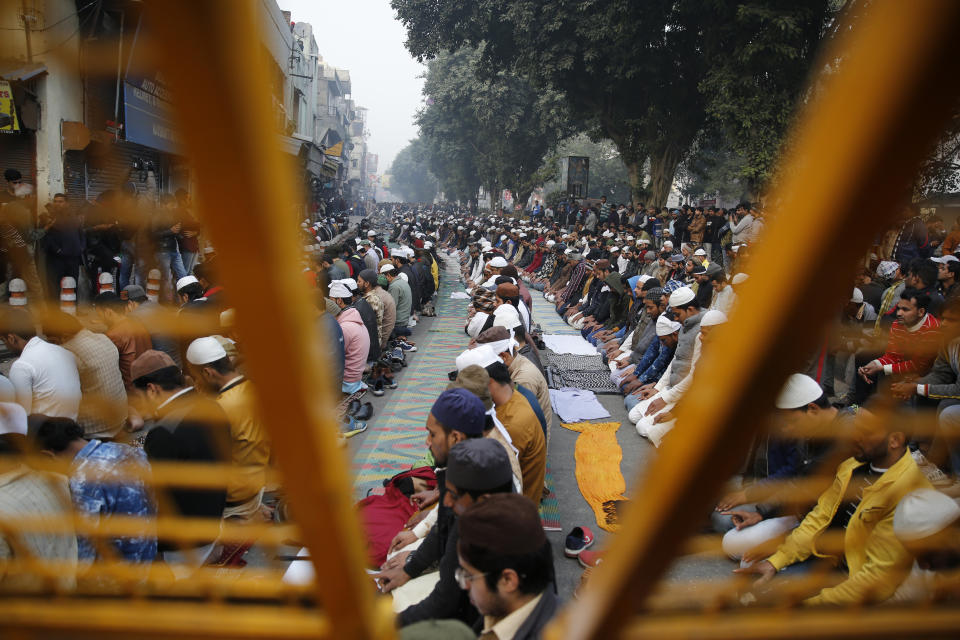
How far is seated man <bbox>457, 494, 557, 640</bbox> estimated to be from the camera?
63.8 inches

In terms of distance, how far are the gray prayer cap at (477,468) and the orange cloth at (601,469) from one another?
1.55 meters

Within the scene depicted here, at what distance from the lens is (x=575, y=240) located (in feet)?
47.2

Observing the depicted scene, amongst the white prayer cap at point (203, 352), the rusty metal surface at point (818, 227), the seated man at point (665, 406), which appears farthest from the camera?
the seated man at point (665, 406)

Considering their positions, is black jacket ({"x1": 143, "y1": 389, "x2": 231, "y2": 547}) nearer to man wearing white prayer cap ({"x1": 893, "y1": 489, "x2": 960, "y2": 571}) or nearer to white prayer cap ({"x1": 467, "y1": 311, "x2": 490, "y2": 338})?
man wearing white prayer cap ({"x1": 893, "y1": 489, "x2": 960, "y2": 571})

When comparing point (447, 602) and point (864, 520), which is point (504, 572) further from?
point (864, 520)

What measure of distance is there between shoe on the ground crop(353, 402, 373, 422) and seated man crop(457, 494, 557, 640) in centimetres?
371

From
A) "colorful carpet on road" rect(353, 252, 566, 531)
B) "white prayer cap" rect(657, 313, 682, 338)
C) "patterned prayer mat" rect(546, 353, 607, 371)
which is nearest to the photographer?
"colorful carpet on road" rect(353, 252, 566, 531)

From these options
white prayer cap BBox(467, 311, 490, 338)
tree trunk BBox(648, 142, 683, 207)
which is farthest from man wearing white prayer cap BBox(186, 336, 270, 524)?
tree trunk BBox(648, 142, 683, 207)

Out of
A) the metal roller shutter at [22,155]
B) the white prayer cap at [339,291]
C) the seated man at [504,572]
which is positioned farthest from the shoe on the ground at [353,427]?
the seated man at [504,572]

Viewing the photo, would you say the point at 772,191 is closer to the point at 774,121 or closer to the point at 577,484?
the point at 577,484

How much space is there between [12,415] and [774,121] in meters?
10.9

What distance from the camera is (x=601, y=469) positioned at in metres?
4.35

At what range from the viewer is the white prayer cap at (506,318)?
5171 mm

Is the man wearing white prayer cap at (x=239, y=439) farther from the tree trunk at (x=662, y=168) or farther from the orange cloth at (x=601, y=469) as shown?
the tree trunk at (x=662, y=168)
